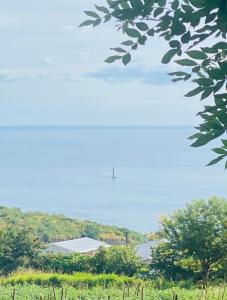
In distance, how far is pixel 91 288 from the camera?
11094mm

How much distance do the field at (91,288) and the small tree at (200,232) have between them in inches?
81.7

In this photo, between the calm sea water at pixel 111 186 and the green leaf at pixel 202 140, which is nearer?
the green leaf at pixel 202 140

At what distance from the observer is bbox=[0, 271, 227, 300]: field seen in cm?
806

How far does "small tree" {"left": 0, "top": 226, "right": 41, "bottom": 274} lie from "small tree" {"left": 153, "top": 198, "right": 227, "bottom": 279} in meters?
6.09

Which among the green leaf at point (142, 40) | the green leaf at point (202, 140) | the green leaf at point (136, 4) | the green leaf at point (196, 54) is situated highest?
the green leaf at point (136, 4)

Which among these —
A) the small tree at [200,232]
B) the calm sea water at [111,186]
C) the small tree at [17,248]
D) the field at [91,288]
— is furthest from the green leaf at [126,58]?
the calm sea water at [111,186]

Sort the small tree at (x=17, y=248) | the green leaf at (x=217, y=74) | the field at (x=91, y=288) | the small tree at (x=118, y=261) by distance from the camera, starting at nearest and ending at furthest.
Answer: the green leaf at (x=217, y=74), the field at (x=91, y=288), the small tree at (x=118, y=261), the small tree at (x=17, y=248)

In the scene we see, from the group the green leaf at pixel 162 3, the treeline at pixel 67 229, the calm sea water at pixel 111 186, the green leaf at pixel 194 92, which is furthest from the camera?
the calm sea water at pixel 111 186

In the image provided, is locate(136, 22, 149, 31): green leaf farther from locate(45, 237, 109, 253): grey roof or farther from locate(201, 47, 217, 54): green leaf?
locate(45, 237, 109, 253): grey roof

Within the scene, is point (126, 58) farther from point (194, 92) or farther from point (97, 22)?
point (194, 92)

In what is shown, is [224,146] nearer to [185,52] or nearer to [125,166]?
[185,52]

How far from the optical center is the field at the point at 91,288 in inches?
317

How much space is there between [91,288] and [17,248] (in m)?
9.20

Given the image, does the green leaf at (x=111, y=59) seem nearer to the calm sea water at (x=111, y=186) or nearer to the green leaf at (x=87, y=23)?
the green leaf at (x=87, y=23)
